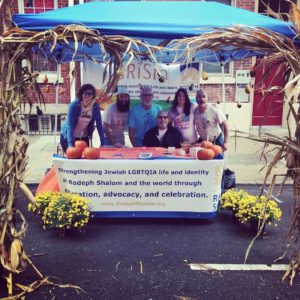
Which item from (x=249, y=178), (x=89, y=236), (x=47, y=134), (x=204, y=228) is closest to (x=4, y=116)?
(x=89, y=236)

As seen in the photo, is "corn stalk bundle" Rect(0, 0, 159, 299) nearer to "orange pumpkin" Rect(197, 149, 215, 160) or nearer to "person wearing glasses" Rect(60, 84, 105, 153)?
"orange pumpkin" Rect(197, 149, 215, 160)

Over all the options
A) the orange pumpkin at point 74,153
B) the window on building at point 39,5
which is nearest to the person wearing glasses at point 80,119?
the orange pumpkin at point 74,153

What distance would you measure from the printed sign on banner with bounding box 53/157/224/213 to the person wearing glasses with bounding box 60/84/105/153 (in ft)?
5.65

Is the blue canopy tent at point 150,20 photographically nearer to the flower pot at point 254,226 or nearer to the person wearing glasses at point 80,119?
the person wearing glasses at point 80,119

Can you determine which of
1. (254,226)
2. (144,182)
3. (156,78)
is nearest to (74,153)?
(144,182)

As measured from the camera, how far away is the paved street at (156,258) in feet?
12.0

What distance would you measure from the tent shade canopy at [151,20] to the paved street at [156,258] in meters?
2.37

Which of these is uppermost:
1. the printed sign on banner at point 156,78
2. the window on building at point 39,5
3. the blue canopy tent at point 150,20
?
the window on building at point 39,5

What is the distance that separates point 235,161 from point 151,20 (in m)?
4.77

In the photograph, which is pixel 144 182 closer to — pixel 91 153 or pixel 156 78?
pixel 91 153

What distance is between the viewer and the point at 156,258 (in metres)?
4.42

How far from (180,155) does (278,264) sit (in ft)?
6.49

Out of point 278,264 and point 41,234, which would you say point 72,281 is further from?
point 278,264

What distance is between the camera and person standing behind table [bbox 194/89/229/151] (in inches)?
281
